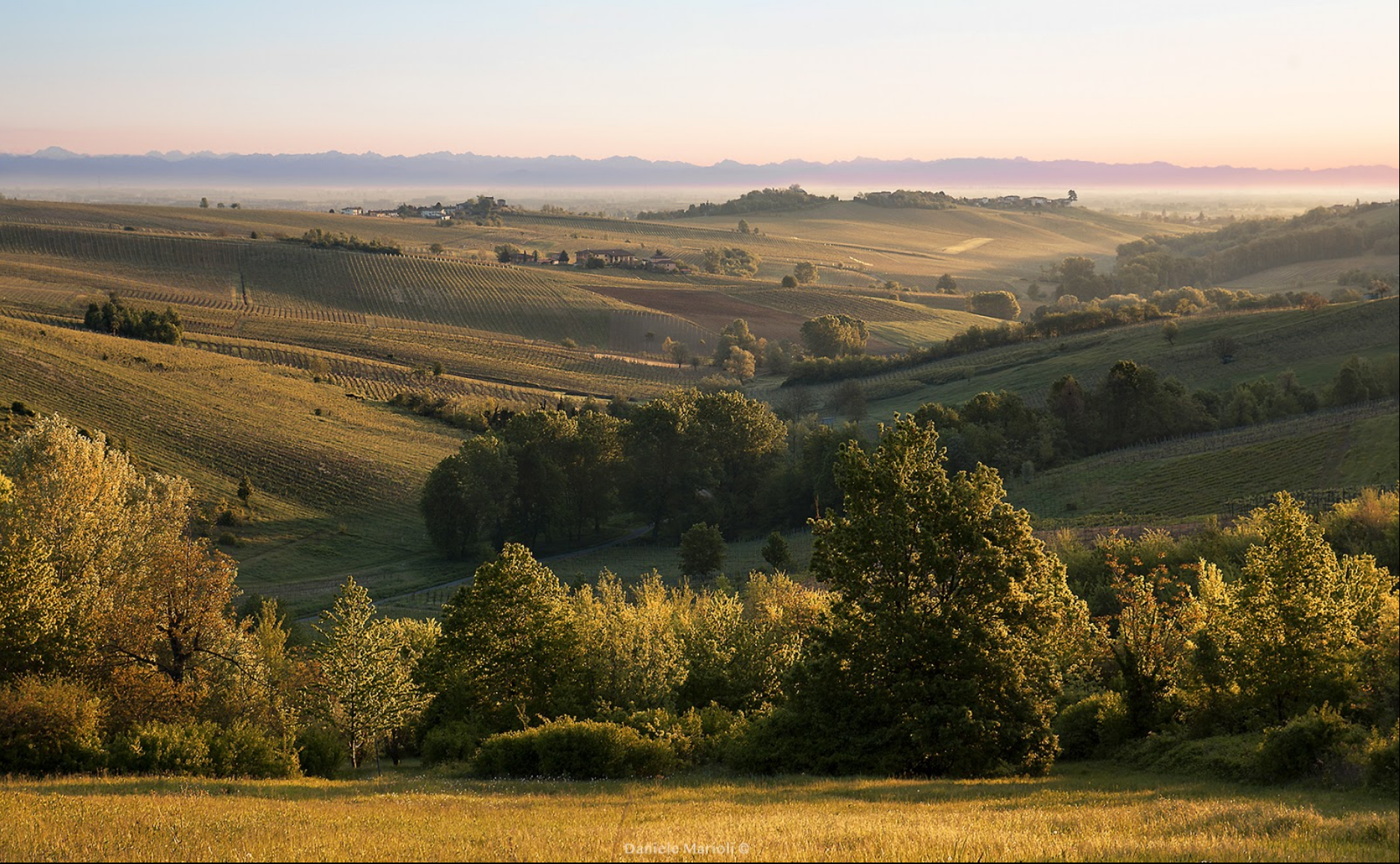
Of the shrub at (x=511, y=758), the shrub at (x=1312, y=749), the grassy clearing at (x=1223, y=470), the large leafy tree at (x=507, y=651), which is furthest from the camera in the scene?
the grassy clearing at (x=1223, y=470)

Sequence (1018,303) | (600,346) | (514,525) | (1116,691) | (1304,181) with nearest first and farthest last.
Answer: (1116,691) < (1304,181) < (514,525) < (600,346) < (1018,303)

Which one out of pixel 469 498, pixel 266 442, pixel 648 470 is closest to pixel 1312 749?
pixel 469 498

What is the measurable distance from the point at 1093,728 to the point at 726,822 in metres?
13.8

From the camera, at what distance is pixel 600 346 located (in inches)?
5802

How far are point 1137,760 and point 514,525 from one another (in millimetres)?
62844

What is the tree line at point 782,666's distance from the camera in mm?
25406

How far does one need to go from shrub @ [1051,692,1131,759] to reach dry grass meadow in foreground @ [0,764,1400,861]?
2862 millimetres

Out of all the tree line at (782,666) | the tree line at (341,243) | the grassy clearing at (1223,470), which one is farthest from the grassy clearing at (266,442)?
the tree line at (341,243)

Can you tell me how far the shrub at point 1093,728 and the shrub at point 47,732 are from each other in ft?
82.5

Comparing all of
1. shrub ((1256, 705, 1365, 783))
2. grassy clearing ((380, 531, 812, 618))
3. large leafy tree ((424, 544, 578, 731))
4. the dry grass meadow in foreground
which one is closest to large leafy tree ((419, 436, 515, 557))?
grassy clearing ((380, 531, 812, 618))

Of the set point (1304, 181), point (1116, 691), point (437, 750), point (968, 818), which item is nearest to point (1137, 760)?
point (1116, 691)

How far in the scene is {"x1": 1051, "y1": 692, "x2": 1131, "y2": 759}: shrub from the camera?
90.0ft

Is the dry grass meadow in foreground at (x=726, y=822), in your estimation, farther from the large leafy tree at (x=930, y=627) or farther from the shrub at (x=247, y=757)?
the shrub at (x=247, y=757)

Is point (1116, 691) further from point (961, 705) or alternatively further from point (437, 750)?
point (437, 750)
